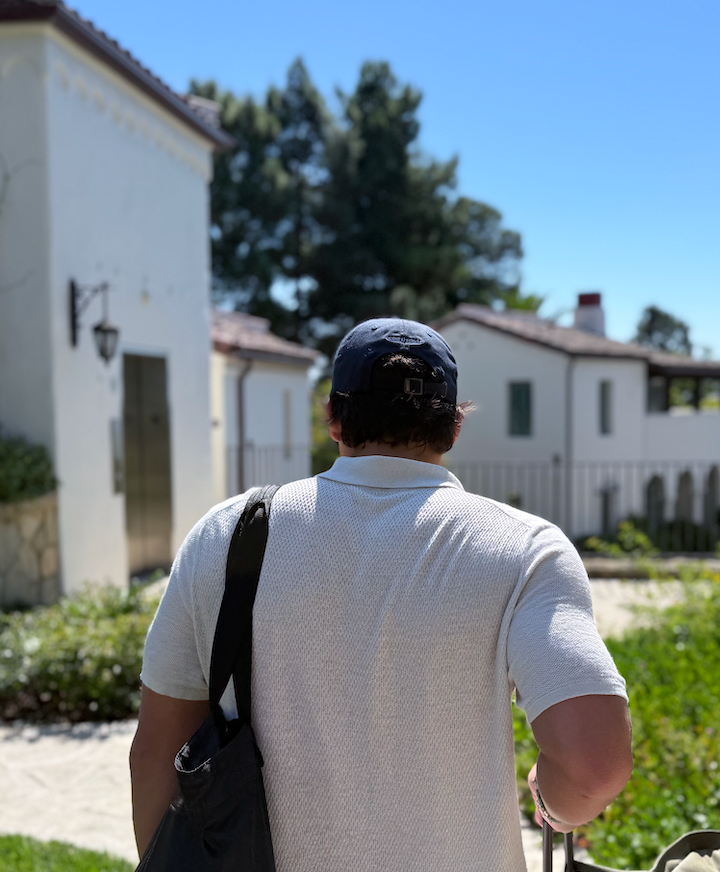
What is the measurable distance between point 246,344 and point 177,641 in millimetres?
12883

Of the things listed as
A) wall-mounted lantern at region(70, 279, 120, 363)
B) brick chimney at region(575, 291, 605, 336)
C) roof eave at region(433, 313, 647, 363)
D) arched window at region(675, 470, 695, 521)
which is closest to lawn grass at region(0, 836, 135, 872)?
wall-mounted lantern at region(70, 279, 120, 363)

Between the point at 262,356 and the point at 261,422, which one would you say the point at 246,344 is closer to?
the point at 262,356

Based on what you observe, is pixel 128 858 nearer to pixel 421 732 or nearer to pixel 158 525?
pixel 421 732

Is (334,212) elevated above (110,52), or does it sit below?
above

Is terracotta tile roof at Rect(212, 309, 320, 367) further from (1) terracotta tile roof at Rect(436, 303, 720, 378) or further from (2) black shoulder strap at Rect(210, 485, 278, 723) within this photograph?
(2) black shoulder strap at Rect(210, 485, 278, 723)

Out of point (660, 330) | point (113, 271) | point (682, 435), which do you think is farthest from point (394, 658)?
point (660, 330)

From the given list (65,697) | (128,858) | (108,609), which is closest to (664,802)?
(128,858)

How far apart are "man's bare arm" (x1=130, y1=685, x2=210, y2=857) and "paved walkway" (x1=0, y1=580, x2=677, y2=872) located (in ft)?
7.92

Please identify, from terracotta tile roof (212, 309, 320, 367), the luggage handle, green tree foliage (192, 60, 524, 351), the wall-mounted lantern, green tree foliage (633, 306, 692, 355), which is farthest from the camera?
green tree foliage (633, 306, 692, 355)

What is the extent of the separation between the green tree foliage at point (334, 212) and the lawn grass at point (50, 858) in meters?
26.2

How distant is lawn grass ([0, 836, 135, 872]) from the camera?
341cm

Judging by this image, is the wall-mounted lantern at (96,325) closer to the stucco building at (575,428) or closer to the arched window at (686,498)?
the stucco building at (575,428)

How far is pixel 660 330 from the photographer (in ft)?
153

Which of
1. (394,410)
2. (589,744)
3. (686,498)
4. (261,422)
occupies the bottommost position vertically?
(686,498)
